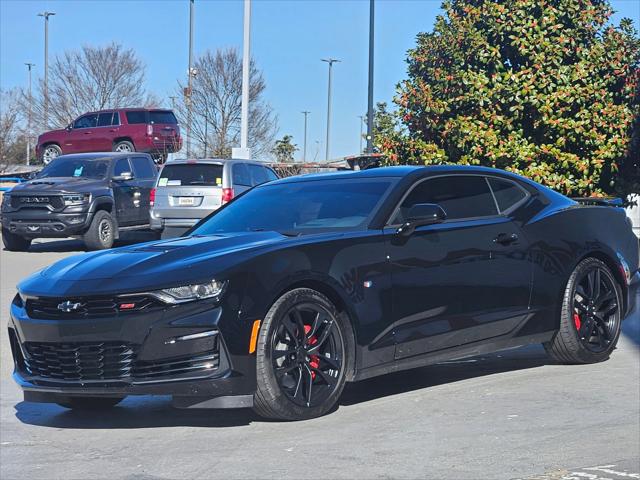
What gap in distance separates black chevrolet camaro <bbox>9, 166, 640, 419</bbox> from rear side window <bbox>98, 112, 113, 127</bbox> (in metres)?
26.9

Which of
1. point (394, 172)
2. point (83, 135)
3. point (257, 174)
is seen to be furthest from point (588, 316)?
point (83, 135)

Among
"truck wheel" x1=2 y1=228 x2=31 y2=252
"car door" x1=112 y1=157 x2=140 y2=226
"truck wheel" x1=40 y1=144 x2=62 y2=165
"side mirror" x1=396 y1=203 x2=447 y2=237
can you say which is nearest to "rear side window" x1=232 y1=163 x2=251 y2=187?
"car door" x1=112 y1=157 x2=140 y2=226

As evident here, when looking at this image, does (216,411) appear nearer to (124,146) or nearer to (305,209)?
(305,209)

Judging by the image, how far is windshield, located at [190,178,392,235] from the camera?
6.97 meters

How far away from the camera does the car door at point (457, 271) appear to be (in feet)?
22.2

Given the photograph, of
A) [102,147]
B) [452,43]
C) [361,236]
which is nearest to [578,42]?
[452,43]

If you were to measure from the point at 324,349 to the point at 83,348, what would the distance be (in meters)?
1.37

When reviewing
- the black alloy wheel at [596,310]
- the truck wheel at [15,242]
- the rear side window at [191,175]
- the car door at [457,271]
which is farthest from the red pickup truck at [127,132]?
the car door at [457,271]

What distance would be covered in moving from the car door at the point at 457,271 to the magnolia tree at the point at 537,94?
24.4ft

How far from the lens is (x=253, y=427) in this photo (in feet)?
20.5

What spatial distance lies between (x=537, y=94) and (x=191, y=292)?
32.8 ft

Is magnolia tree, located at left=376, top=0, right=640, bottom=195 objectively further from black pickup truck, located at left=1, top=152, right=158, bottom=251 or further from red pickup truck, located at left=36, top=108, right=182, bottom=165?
red pickup truck, located at left=36, top=108, right=182, bottom=165

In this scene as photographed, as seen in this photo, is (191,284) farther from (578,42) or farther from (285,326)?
(578,42)

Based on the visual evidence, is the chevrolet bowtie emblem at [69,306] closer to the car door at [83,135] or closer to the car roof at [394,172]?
the car roof at [394,172]
